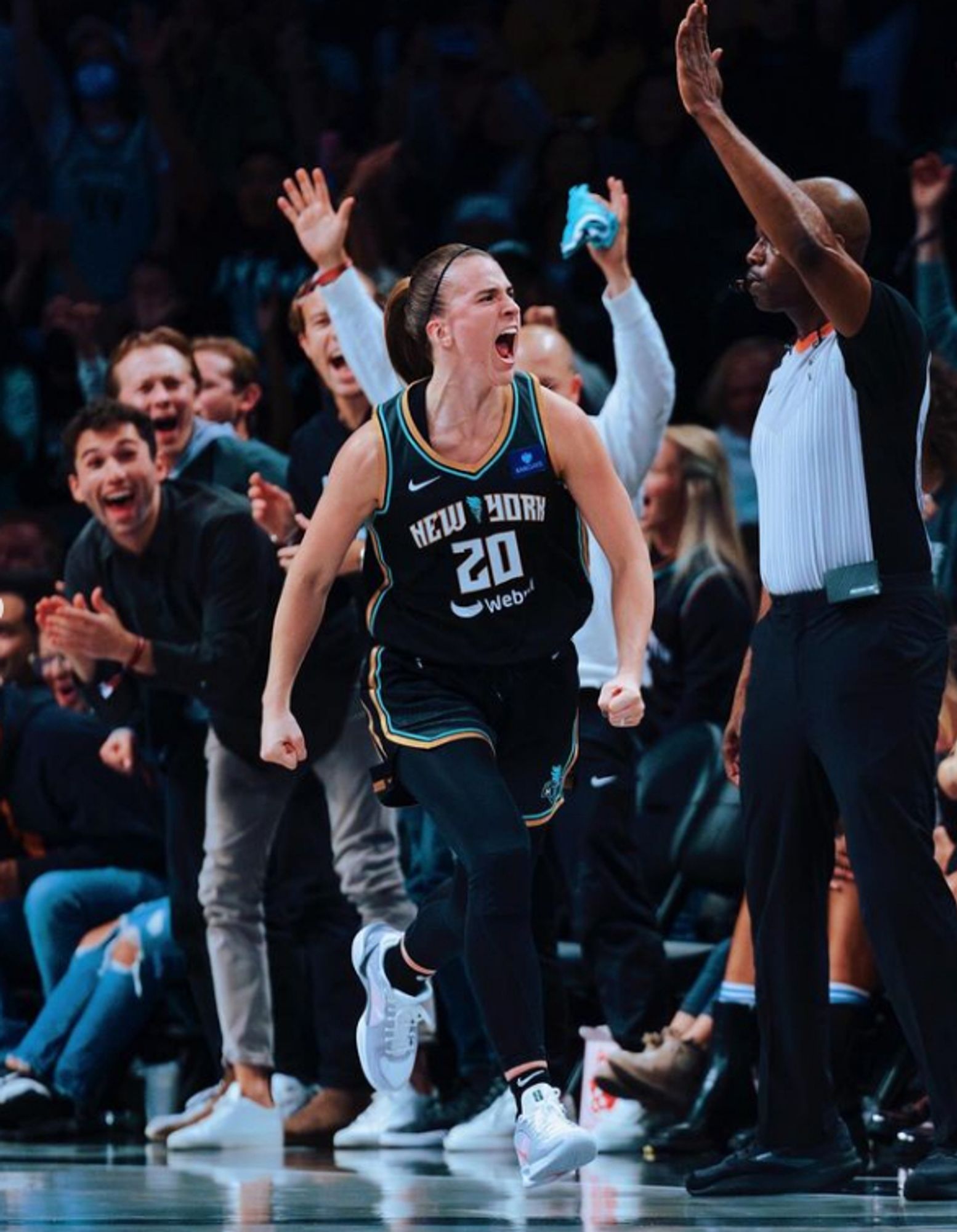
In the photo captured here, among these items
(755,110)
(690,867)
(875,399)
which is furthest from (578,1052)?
(755,110)

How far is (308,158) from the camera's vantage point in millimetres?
8516

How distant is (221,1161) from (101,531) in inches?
68.6

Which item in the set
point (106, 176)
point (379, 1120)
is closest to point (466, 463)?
point (379, 1120)

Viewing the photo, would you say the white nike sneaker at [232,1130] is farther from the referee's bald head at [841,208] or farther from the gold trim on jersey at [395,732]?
the referee's bald head at [841,208]

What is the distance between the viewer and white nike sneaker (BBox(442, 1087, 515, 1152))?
5105 millimetres

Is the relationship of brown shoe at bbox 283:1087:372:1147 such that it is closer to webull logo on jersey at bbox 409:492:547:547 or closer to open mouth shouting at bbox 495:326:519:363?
webull logo on jersey at bbox 409:492:547:547

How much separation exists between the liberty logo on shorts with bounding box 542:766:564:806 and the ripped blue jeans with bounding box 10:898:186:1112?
2079 mm

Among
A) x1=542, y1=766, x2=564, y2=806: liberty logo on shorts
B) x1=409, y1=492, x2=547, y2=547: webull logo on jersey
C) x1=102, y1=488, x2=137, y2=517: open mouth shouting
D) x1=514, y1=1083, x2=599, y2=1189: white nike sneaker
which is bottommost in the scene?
x1=514, y1=1083, x2=599, y2=1189: white nike sneaker

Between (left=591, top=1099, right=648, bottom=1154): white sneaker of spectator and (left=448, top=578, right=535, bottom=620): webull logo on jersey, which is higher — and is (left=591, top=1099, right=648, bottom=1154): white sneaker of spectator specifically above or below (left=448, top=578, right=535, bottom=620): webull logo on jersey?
below

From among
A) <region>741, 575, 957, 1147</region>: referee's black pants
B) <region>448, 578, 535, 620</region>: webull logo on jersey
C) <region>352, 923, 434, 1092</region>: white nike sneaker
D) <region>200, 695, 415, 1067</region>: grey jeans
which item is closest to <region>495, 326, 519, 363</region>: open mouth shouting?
<region>448, 578, 535, 620</region>: webull logo on jersey

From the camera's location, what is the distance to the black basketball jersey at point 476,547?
3.99 meters

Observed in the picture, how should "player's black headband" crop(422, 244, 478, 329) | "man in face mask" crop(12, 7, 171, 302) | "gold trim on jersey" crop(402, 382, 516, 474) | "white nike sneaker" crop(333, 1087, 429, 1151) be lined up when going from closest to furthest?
"gold trim on jersey" crop(402, 382, 516, 474) < "player's black headband" crop(422, 244, 478, 329) < "white nike sneaker" crop(333, 1087, 429, 1151) < "man in face mask" crop(12, 7, 171, 302)

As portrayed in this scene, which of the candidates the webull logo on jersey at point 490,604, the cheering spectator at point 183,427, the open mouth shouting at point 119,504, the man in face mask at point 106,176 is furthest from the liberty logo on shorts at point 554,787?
the man in face mask at point 106,176

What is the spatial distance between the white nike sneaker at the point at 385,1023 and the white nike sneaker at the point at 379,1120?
852mm
